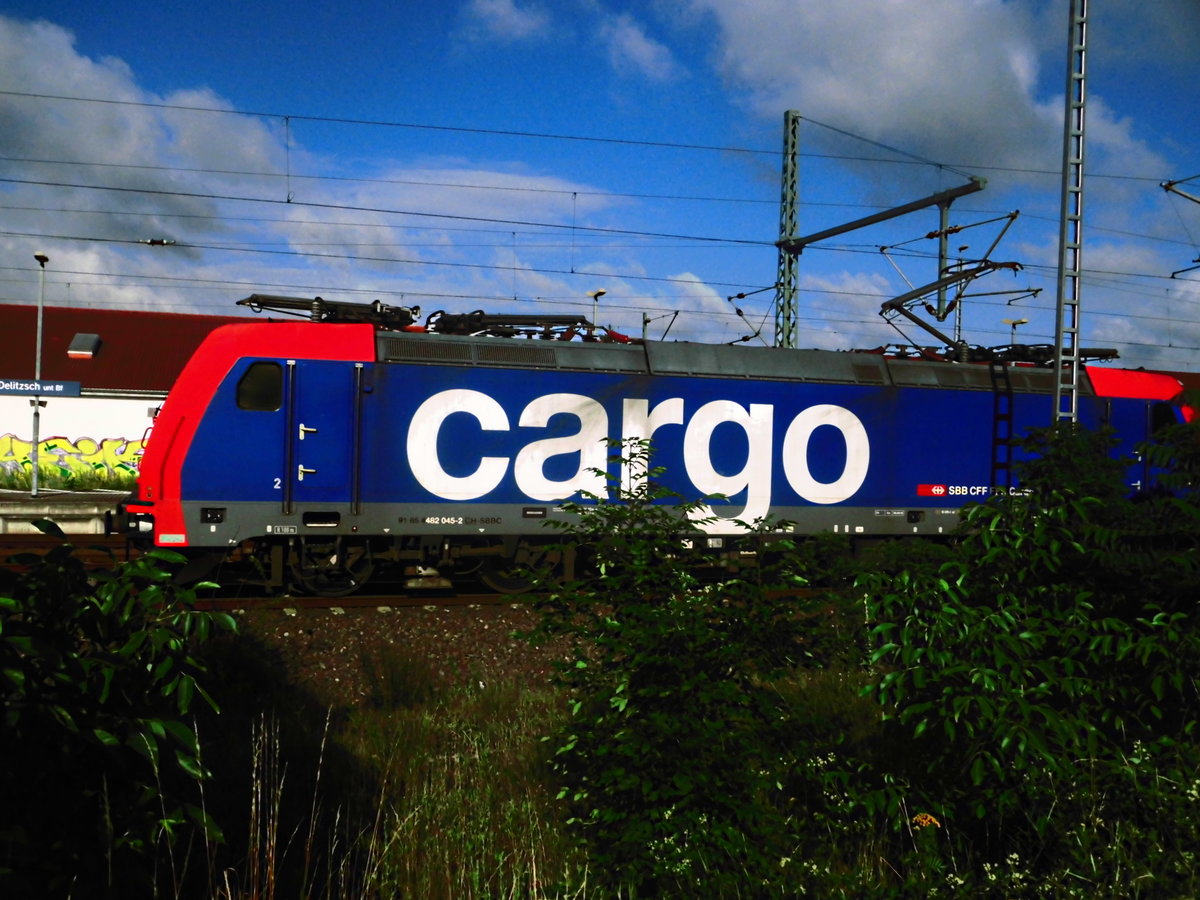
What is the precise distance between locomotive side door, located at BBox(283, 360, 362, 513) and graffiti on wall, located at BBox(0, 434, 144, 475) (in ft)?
83.5

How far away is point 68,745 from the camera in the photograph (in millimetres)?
2941

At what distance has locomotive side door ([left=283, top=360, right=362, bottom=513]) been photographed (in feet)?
37.3

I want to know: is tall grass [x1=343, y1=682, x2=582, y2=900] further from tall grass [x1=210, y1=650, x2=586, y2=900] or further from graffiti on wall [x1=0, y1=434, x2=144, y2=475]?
graffiti on wall [x1=0, y1=434, x2=144, y2=475]

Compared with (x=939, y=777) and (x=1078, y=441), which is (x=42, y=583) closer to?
(x=939, y=777)

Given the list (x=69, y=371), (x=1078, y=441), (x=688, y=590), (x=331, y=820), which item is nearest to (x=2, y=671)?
(x=688, y=590)

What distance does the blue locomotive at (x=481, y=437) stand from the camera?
36.8 feet

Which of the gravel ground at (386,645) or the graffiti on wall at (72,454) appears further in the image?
the graffiti on wall at (72,454)

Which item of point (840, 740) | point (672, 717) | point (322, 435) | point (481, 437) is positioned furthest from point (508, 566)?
point (672, 717)

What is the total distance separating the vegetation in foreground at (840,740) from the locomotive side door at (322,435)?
613 centimetres

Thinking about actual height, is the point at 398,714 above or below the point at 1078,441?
below

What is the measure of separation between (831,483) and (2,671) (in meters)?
12.0

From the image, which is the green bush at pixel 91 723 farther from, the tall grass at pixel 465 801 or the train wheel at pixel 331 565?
the train wheel at pixel 331 565

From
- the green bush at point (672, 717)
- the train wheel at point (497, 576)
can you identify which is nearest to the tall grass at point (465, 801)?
the green bush at point (672, 717)

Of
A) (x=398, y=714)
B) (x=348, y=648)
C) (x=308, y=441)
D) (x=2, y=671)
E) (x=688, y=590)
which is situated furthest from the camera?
(x=308, y=441)
